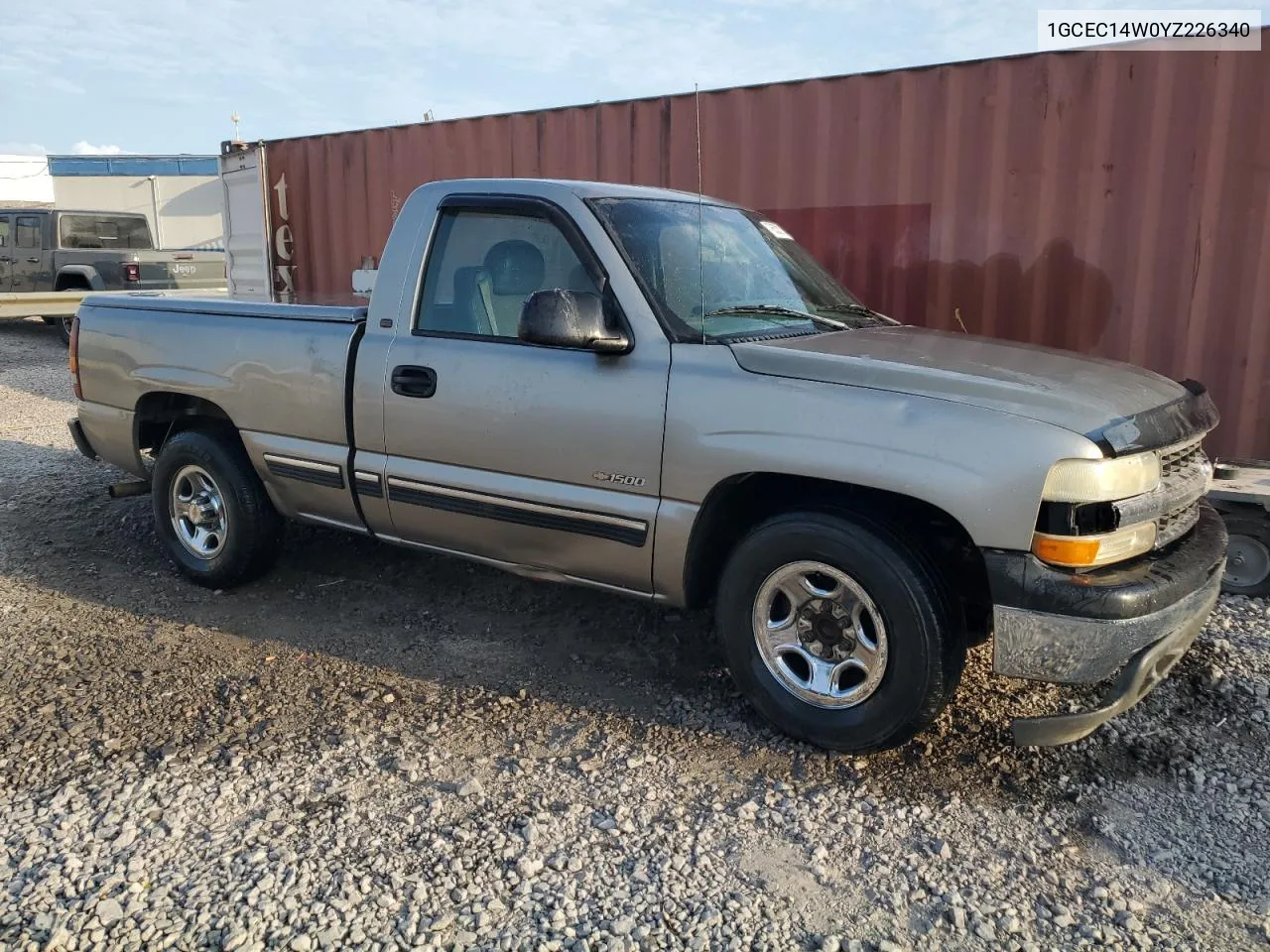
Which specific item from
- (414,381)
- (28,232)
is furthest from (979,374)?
(28,232)

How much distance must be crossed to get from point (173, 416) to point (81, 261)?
1174 cm

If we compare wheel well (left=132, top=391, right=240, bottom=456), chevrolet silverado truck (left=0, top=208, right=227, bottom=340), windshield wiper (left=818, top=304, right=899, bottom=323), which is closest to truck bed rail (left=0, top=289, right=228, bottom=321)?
chevrolet silverado truck (left=0, top=208, right=227, bottom=340)

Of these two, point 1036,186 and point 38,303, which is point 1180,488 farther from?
point 38,303

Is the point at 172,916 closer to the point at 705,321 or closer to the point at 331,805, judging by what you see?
the point at 331,805

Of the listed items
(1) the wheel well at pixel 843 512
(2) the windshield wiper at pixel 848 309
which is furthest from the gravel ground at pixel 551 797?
(2) the windshield wiper at pixel 848 309

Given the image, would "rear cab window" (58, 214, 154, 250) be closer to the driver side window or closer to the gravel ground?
the gravel ground

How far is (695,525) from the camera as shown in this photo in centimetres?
332

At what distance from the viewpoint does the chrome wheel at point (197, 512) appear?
4734mm

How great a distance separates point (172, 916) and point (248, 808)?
51 centimetres

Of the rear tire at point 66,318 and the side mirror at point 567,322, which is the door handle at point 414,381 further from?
the rear tire at point 66,318

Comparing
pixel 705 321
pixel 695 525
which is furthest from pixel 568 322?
pixel 695 525

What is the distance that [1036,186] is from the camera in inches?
236

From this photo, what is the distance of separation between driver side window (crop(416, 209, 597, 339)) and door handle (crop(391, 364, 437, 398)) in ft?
0.56

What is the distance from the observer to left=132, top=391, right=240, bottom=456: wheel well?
4.71m
